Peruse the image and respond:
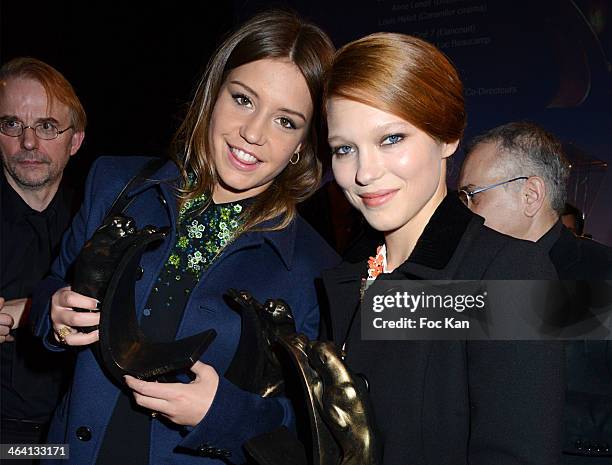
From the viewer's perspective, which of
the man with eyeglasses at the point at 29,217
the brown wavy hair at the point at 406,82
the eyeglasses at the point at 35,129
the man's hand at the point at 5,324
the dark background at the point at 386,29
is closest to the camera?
the brown wavy hair at the point at 406,82

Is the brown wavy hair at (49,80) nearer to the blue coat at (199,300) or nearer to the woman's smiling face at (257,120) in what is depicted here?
the blue coat at (199,300)

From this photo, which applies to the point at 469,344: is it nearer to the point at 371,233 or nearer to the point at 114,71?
the point at 371,233

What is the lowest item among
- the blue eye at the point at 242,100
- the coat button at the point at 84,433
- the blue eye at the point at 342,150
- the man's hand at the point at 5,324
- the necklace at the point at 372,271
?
the coat button at the point at 84,433

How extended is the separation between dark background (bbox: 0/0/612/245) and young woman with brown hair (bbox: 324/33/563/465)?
843 mm

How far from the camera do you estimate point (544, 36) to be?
327cm

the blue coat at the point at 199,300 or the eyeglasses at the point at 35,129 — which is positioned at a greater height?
the eyeglasses at the point at 35,129

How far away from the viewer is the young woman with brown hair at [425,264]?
979mm

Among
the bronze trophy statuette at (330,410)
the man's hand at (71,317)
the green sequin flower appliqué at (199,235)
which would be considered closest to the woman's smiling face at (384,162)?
the bronze trophy statuette at (330,410)

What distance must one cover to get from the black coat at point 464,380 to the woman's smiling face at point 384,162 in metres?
0.06

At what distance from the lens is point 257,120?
59.3 inches

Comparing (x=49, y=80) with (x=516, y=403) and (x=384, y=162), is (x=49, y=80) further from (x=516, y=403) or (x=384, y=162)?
(x=516, y=403)

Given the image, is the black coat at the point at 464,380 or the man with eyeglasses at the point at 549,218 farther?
the man with eyeglasses at the point at 549,218

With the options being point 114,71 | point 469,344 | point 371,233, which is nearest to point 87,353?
point 371,233

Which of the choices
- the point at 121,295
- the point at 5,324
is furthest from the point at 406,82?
the point at 5,324
